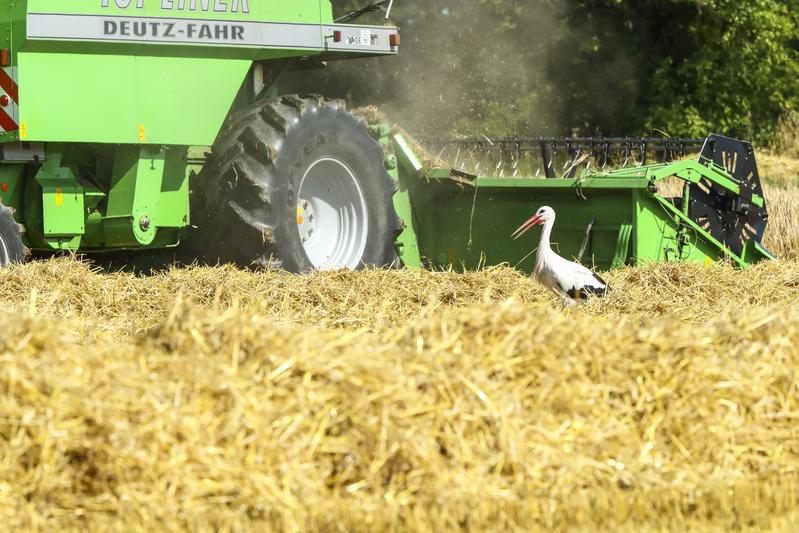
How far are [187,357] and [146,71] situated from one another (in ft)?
13.9

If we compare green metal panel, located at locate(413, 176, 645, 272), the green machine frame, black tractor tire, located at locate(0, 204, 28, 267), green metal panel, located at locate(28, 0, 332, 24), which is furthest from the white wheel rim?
black tractor tire, located at locate(0, 204, 28, 267)

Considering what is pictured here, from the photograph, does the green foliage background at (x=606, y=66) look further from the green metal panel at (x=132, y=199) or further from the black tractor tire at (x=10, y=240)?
the black tractor tire at (x=10, y=240)

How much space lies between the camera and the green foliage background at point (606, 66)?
1802 cm

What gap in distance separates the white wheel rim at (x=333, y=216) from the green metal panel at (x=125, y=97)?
99 centimetres

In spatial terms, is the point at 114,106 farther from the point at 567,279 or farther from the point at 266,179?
the point at 567,279

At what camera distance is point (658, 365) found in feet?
17.4

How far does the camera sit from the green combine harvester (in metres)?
8.32

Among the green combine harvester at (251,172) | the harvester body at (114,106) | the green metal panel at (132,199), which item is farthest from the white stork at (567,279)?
the green metal panel at (132,199)

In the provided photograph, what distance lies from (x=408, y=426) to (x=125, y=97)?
448cm

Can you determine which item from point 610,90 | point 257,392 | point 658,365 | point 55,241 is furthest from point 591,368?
point 610,90

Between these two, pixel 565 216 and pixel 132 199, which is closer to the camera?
pixel 132 199

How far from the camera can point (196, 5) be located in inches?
356

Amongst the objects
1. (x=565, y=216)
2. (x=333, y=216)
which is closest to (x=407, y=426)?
(x=333, y=216)

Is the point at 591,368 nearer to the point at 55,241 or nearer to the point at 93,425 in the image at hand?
the point at 93,425
